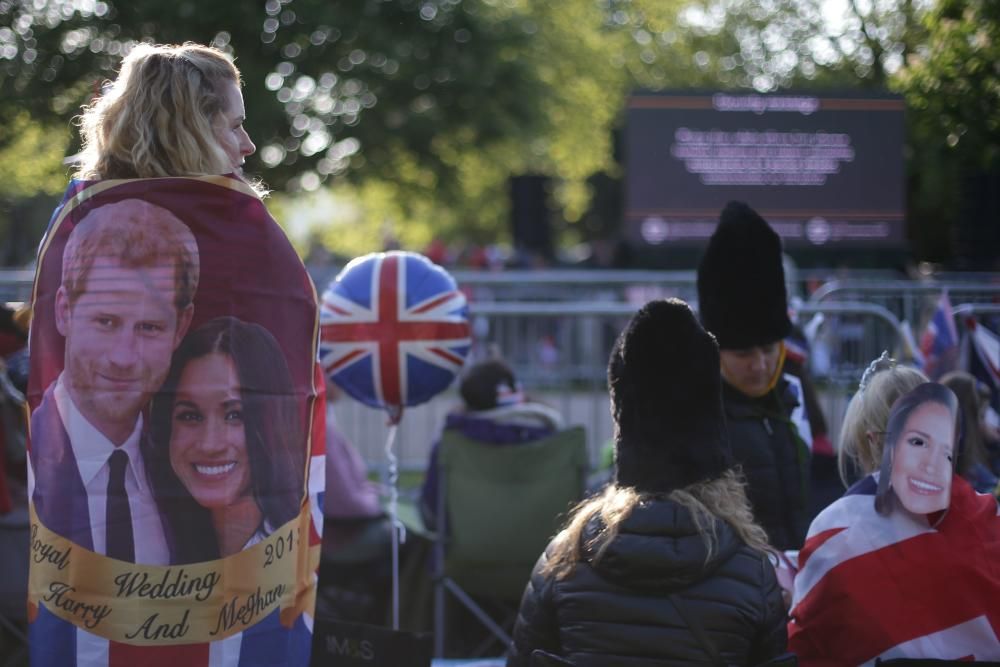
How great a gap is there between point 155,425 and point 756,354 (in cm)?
223

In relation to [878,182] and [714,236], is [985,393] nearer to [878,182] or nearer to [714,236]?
[714,236]

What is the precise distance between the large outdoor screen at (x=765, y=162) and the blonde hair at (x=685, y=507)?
29.3 feet

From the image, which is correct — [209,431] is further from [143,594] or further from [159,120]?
[159,120]

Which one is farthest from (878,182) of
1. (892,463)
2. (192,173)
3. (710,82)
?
(710,82)

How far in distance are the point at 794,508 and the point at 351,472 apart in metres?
2.53

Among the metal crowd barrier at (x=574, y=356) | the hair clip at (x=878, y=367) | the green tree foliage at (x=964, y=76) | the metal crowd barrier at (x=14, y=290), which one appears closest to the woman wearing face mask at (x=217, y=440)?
the hair clip at (x=878, y=367)

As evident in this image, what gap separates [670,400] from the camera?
3316 millimetres

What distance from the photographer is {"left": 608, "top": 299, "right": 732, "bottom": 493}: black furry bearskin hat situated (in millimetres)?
3303

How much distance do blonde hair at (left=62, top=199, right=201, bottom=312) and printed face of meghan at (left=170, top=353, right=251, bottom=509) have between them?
0.57 feet

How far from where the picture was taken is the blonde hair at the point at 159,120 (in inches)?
126

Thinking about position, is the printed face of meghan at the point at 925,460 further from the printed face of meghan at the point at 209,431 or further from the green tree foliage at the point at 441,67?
the green tree foliage at the point at 441,67

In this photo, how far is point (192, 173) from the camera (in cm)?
323

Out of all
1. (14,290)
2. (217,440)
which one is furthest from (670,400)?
(14,290)

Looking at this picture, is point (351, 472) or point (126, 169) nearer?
point (126, 169)
